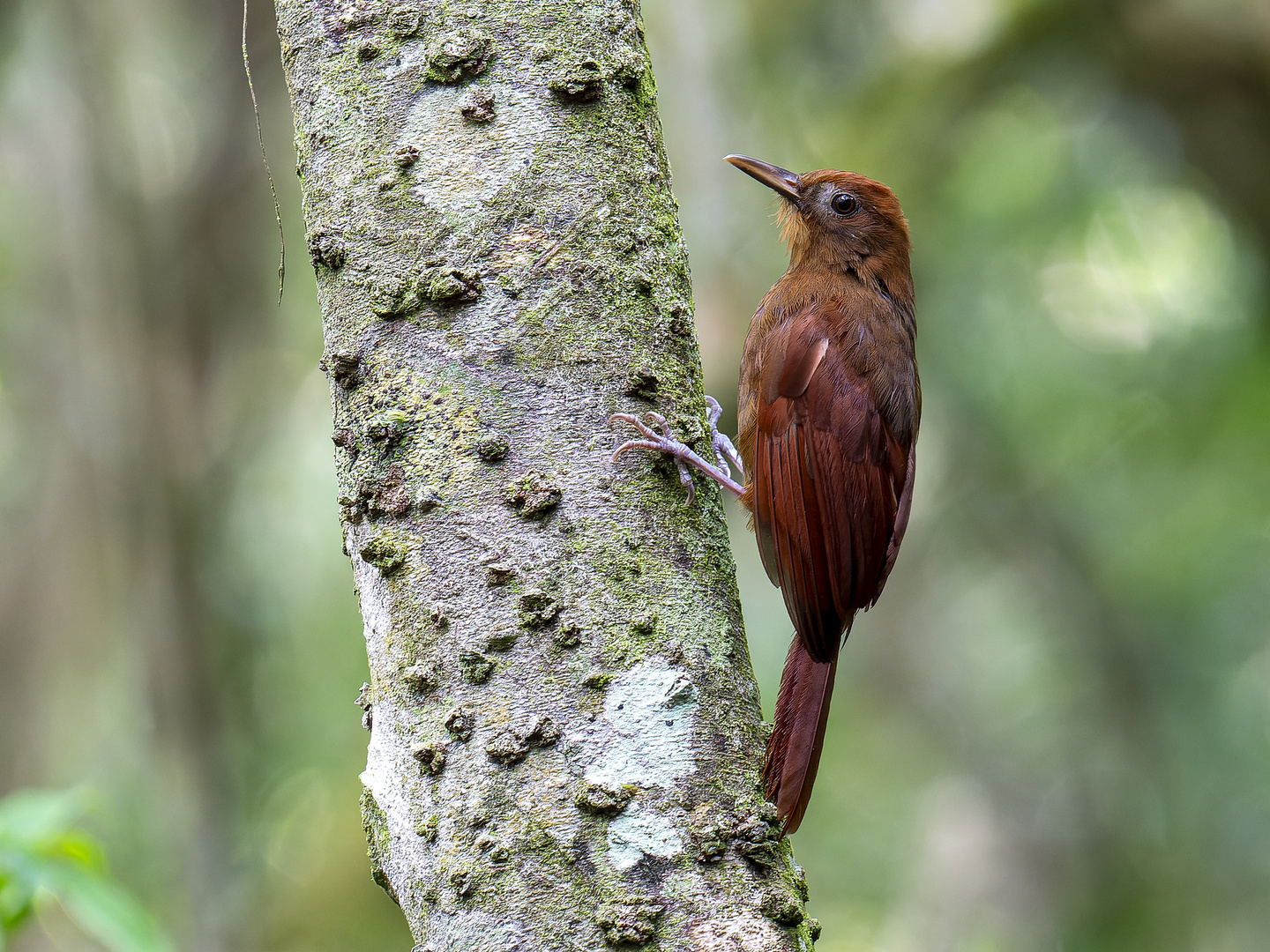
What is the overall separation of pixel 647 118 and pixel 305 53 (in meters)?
0.53

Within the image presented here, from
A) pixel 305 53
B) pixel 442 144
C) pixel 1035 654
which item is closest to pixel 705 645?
pixel 442 144

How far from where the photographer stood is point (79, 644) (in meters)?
6.29

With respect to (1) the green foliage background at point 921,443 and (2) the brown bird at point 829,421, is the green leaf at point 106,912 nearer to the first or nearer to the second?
(2) the brown bird at point 829,421

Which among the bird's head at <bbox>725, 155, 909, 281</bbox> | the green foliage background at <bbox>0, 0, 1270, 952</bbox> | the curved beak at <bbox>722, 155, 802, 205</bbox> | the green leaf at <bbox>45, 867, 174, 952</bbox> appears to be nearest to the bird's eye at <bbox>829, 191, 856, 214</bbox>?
the bird's head at <bbox>725, 155, 909, 281</bbox>

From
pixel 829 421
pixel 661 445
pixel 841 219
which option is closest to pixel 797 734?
pixel 661 445

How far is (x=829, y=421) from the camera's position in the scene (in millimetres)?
2627

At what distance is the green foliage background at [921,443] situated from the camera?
5.57 metres

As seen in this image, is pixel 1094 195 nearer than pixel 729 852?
No

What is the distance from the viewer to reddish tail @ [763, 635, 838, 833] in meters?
1.63

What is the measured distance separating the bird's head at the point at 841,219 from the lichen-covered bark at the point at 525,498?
54.2 inches

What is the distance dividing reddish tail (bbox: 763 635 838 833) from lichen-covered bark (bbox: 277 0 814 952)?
90 mm

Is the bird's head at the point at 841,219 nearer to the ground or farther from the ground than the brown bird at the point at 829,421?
farther from the ground

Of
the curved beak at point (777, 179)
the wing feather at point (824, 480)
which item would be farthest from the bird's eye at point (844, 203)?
the wing feather at point (824, 480)

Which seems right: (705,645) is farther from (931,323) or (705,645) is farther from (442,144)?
(931,323)
